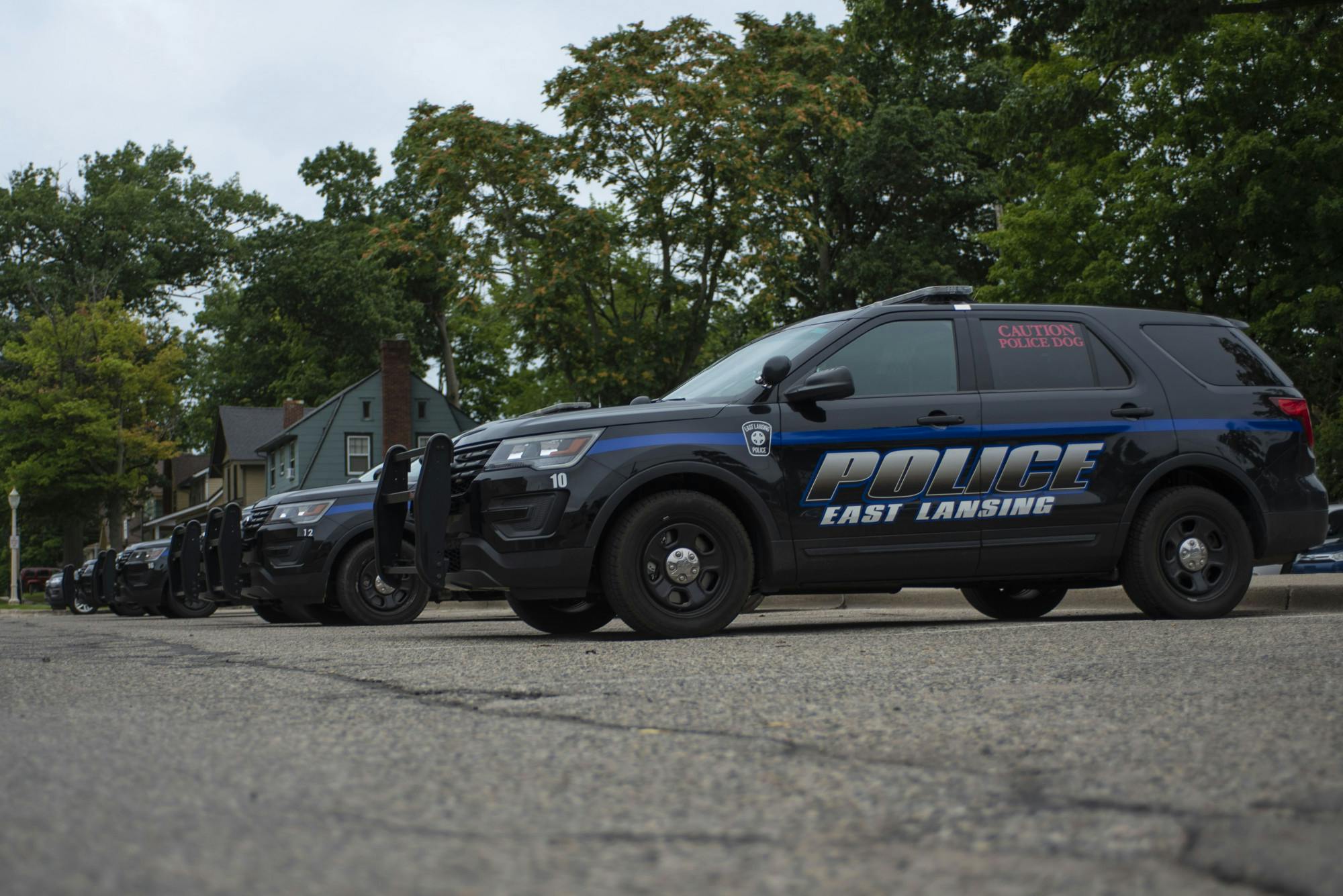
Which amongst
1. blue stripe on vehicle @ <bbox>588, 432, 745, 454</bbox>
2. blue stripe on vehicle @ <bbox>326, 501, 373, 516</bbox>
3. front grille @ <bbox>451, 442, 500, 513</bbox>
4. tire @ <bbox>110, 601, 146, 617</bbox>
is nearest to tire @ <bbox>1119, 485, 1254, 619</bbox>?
blue stripe on vehicle @ <bbox>588, 432, 745, 454</bbox>

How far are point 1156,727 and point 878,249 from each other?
35314 millimetres

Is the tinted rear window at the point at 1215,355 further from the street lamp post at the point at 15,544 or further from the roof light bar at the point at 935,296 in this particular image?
the street lamp post at the point at 15,544

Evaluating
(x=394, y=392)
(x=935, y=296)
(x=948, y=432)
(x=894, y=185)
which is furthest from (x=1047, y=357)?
(x=394, y=392)

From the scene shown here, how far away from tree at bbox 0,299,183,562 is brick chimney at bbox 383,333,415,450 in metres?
9.93

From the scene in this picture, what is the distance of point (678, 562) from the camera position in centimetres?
757

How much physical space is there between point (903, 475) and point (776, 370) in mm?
923

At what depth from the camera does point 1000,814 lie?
2.84 metres

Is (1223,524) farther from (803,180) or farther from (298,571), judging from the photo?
(803,180)

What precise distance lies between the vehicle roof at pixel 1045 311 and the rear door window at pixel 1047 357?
0.30 ft

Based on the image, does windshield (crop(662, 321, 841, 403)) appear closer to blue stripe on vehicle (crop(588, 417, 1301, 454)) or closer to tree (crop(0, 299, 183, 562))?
blue stripe on vehicle (crop(588, 417, 1301, 454))

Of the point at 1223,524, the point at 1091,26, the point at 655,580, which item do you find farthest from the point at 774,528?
the point at 1091,26

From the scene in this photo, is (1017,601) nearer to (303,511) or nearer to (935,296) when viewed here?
(935,296)

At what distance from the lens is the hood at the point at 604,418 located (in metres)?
7.68

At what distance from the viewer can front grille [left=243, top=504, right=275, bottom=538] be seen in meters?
12.3
